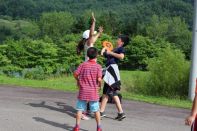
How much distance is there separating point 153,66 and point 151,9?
150 m

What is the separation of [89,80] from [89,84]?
0.07 metres

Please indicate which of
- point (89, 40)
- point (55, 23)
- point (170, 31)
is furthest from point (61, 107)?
point (55, 23)

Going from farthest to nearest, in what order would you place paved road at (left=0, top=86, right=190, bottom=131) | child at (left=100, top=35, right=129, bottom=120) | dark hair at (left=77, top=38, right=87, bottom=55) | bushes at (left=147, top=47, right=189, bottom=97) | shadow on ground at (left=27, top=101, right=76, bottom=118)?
bushes at (left=147, top=47, right=189, bottom=97)
shadow on ground at (left=27, top=101, right=76, bottom=118)
dark hair at (left=77, top=38, right=87, bottom=55)
child at (left=100, top=35, right=129, bottom=120)
paved road at (left=0, top=86, right=190, bottom=131)

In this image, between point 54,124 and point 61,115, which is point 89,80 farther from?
point 61,115

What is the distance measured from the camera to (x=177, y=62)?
55.4 feet

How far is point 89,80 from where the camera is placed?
320 inches

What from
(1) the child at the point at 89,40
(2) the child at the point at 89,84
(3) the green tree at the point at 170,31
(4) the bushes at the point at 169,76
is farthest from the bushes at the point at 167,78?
(3) the green tree at the point at 170,31

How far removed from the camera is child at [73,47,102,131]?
8.06 m

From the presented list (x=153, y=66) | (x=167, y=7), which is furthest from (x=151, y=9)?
(x=153, y=66)

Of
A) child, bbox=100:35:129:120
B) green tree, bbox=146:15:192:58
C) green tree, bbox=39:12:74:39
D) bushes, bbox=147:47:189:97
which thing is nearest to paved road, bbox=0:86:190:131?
child, bbox=100:35:129:120

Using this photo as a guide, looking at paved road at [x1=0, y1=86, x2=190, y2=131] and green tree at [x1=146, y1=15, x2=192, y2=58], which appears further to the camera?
green tree at [x1=146, y1=15, x2=192, y2=58]

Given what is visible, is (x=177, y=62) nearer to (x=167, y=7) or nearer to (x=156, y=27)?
(x=156, y=27)

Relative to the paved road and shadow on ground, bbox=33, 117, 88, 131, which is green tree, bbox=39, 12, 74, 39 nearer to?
the paved road

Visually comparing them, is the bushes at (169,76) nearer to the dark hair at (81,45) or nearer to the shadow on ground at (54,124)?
the dark hair at (81,45)
